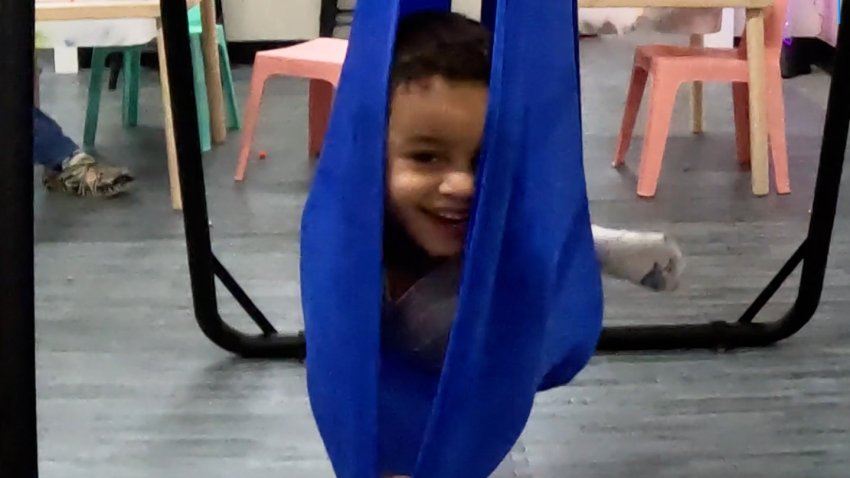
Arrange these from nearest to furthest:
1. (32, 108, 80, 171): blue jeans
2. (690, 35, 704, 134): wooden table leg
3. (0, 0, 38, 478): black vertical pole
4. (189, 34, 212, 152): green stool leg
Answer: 1. (0, 0, 38, 478): black vertical pole
2. (32, 108, 80, 171): blue jeans
3. (189, 34, 212, 152): green stool leg
4. (690, 35, 704, 134): wooden table leg

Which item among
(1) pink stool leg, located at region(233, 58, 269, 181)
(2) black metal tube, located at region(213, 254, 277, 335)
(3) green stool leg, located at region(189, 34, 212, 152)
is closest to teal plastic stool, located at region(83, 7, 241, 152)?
(3) green stool leg, located at region(189, 34, 212, 152)

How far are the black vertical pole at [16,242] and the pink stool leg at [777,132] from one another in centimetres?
223

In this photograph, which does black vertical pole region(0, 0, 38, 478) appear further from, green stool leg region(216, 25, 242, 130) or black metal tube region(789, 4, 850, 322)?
green stool leg region(216, 25, 242, 130)

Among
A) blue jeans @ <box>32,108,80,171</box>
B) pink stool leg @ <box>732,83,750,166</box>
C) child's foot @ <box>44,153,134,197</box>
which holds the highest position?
pink stool leg @ <box>732,83,750,166</box>

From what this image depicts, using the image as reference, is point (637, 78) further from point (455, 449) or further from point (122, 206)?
point (455, 449)

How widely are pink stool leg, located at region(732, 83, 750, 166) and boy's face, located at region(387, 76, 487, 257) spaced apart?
2.04 m

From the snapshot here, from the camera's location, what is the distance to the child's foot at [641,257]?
108 cm

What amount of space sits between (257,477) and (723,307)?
0.92 metres

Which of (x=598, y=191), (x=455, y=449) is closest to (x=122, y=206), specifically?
(x=598, y=191)

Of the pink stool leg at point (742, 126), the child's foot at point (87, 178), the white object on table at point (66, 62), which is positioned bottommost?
the white object on table at point (66, 62)

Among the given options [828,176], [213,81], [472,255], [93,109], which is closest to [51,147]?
[93,109]

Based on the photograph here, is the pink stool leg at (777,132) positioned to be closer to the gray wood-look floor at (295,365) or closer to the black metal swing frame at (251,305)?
the gray wood-look floor at (295,365)

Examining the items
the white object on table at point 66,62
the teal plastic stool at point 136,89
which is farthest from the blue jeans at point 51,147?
the white object on table at point 66,62

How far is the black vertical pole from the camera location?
61 centimetres
